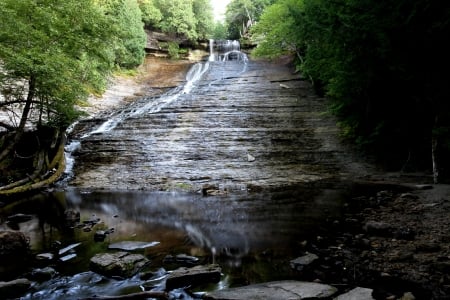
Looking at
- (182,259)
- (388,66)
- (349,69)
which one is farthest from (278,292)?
(349,69)

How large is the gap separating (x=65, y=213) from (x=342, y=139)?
454 inches

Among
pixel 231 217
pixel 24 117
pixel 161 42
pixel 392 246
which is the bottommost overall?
pixel 392 246

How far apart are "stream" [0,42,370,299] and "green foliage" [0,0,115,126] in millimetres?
3207

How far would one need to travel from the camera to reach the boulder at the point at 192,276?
15.4ft

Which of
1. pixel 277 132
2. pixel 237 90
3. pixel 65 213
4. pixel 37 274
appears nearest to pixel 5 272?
pixel 37 274

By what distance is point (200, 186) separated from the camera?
11945 mm

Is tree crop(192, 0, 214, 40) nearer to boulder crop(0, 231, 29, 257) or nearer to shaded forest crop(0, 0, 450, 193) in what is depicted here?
shaded forest crop(0, 0, 450, 193)

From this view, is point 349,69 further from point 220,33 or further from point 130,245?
point 220,33

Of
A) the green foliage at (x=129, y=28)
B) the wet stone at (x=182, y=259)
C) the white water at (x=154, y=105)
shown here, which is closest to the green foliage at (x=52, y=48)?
the white water at (x=154, y=105)

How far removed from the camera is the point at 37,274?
509 cm

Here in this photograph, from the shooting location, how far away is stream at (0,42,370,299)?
221 inches

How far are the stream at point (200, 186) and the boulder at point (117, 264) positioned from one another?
0.12 m

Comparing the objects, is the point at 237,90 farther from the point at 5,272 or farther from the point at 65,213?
the point at 5,272

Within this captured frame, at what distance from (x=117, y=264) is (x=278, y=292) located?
2363 mm
